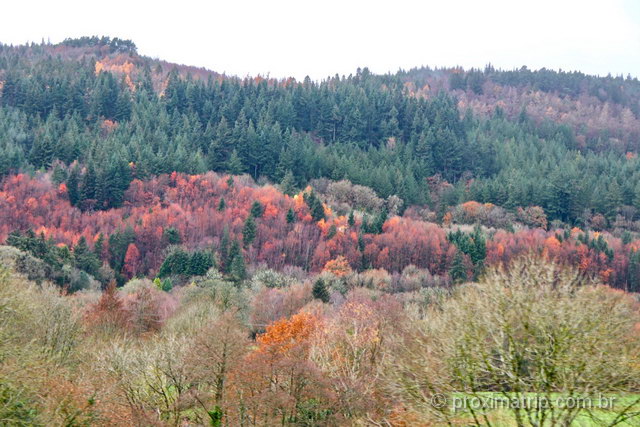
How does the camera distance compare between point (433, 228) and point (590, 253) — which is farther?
point (433, 228)

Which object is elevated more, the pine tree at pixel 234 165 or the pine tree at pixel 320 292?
the pine tree at pixel 234 165

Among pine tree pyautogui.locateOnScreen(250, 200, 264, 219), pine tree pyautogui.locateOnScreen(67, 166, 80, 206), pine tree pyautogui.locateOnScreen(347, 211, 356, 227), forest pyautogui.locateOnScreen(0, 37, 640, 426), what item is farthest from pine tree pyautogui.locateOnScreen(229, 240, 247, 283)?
pine tree pyautogui.locateOnScreen(67, 166, 80, 206)

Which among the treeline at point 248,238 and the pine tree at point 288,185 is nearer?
the treeline at point 248,238

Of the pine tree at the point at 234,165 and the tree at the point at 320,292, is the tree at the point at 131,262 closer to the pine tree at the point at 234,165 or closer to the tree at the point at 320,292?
the tree at the point at 320,292

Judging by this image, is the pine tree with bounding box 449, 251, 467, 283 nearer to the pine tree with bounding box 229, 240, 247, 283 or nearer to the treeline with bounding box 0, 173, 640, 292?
the treeline with bounding box 0, 173, 640, 292

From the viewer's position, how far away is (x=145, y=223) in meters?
111

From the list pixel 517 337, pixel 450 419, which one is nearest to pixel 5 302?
pixel 450 419

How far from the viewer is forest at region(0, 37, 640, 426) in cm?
2317

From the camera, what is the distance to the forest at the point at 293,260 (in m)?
23.2

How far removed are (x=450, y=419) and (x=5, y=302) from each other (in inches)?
913

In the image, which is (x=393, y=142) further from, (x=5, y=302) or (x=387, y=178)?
(x=5, y=302)

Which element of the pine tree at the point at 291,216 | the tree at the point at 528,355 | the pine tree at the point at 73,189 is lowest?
the pine tree at the point at 291,216

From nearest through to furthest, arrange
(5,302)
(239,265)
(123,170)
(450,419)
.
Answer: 1. (450,419)
2. (5,302)
3. (239,265)
4. (123,170)

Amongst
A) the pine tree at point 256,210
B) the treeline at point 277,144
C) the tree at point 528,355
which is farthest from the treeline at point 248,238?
the tree at point 528,355
